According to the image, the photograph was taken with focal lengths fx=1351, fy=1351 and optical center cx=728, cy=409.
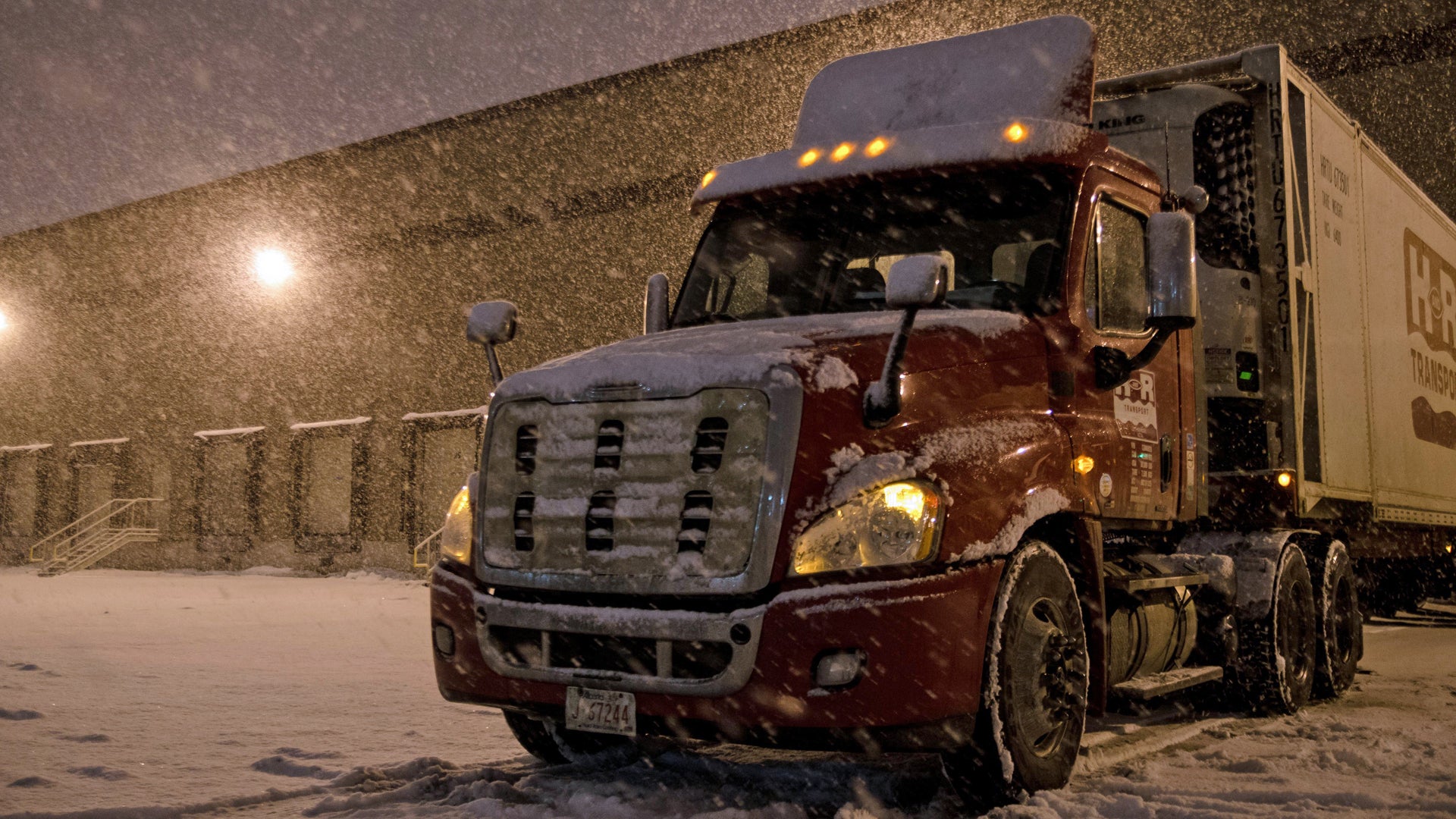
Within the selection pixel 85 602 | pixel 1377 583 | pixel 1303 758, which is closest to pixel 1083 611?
pixel 1303 758

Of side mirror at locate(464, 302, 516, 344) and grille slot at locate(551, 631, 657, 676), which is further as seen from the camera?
side mirror at locate(464, 302, 516, 344)

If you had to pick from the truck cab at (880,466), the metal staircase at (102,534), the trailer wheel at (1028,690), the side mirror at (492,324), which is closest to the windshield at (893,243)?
the truck cab at (880,466)

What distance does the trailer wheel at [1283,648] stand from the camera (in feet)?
26.1

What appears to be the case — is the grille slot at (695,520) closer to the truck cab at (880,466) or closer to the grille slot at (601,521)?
the truck cab at (880,466)

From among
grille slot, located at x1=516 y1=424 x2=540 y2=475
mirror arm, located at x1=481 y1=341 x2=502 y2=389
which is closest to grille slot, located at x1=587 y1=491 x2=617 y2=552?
grille slot, located at x1=516 y1=424 x2=540 y2=475

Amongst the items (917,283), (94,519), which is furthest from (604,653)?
(94,519)

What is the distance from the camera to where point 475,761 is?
20.9 feet

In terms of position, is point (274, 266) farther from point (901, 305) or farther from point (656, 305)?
point (901, 305)

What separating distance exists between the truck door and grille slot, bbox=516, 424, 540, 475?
2.28 metres

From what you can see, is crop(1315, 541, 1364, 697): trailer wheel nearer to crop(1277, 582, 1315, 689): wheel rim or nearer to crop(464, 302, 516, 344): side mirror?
crop(1277, 582, 1315, 689): wheel rim

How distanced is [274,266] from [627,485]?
28117 millimetres

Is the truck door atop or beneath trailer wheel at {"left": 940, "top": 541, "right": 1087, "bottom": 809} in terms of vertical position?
atop

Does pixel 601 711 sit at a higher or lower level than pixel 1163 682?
higher

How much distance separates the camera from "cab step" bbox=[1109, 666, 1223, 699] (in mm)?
6559
